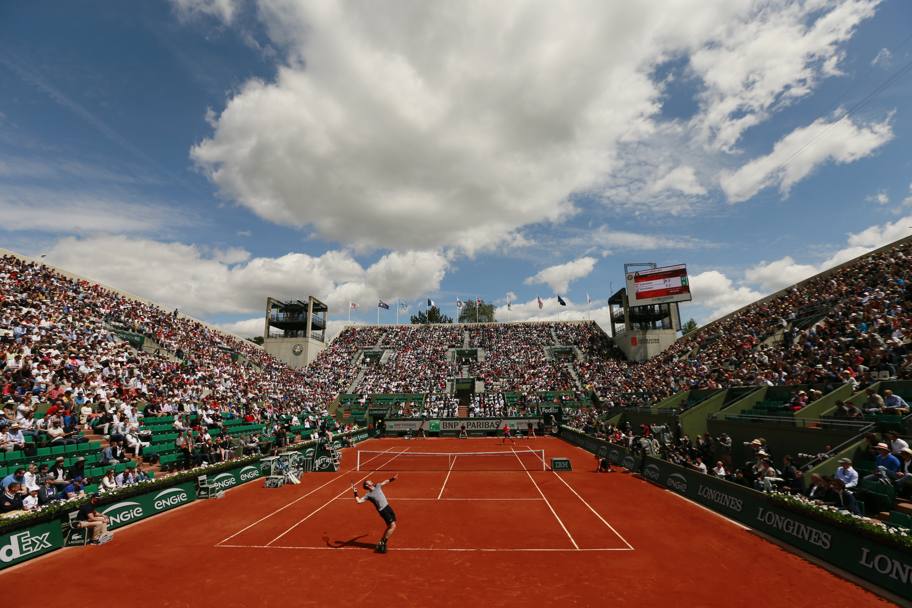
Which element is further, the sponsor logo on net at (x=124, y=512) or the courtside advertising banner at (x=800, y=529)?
the sponsor logo on net at (x=124, y=512)

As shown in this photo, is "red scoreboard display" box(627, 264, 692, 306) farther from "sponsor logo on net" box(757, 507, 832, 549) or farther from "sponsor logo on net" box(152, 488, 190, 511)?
"sponsor logo on net" box(152, 488, 190, 511)

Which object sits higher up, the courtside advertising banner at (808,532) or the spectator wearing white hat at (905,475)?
the spectator wearing white hat at (905,475)

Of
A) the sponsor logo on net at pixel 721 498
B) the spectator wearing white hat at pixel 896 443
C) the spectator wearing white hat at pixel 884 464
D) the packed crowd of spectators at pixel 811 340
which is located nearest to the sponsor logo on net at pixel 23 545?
the sponsor logo on net at pixel 721 498

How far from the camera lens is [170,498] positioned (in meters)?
17.8

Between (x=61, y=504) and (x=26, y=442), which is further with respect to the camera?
(x=26, y=442)

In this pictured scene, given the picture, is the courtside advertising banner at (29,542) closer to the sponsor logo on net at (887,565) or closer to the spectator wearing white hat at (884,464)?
the sponsor logo on net at (887,565)

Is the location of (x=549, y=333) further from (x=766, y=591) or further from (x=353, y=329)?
(x=766, y=591)

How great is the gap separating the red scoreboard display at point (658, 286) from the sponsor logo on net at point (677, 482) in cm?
3621

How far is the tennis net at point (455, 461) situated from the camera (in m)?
26.9

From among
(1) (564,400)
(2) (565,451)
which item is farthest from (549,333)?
(2) (565,451)

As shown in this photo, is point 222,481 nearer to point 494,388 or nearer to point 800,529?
point 800,529

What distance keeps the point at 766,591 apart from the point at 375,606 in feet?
28.6

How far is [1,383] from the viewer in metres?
20.3

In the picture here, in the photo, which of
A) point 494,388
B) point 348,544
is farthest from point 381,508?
point 494,388
